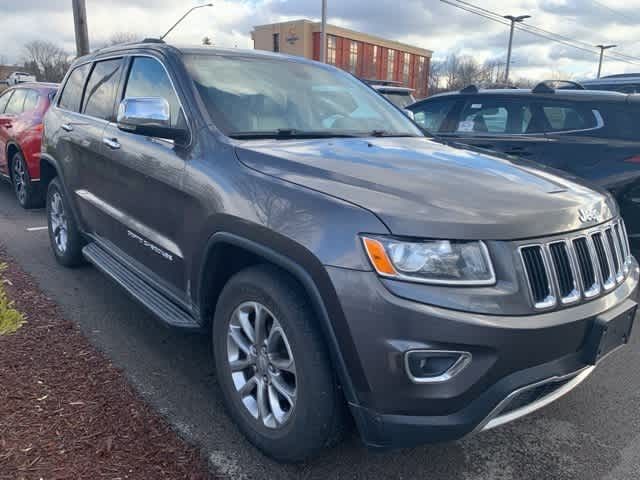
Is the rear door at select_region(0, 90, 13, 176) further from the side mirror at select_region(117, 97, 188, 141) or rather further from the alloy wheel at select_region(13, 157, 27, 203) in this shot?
the side mirror at select_region(117, 97, 188, 141)

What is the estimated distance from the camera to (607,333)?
2.19m

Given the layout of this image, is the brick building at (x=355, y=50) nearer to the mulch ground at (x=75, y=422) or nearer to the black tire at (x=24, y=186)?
the black tire at (x=24, y=186)

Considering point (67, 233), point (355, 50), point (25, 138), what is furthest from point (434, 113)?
point (355, 50)

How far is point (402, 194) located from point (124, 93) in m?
2.56

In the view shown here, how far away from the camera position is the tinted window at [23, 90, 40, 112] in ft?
24.2

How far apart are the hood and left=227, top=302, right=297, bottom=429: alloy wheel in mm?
651

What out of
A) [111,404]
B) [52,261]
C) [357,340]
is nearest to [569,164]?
[357,340]

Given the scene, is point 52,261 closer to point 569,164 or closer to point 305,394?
point 305,394

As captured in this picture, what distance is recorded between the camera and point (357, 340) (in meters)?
1.95

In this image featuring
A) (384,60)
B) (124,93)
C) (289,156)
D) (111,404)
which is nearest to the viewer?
(289,156)

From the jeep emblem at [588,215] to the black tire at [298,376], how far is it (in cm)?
121

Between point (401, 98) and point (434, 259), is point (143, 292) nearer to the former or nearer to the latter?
point (434, 259)

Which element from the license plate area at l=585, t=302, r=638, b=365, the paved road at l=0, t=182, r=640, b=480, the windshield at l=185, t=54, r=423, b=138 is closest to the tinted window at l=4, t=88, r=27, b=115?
the paved road at l=0, t=182, r=640, b=480

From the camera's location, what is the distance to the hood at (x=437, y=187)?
198cm
